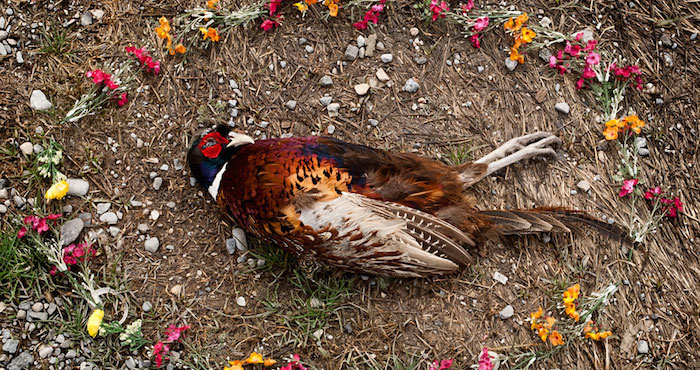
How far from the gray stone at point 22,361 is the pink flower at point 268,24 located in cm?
194

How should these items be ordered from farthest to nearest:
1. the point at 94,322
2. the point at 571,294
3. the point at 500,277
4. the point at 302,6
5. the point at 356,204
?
the point at 302,6 < the point at 500,277 < the point at 571,294 < the point at 94,322 < the point at 356,204

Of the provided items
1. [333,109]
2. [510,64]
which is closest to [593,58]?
[510,64]

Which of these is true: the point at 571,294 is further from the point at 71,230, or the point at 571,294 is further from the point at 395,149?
the point at 71,230

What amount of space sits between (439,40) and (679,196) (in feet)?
4.82

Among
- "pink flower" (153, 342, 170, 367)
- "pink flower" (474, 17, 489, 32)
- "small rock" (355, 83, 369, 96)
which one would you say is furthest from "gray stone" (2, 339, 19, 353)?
"pink flower" (474, 17, 489, 32)

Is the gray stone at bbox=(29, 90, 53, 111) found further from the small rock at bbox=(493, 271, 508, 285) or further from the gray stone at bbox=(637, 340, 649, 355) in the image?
the gray stone at bbox=(637, 340, 649, 355)

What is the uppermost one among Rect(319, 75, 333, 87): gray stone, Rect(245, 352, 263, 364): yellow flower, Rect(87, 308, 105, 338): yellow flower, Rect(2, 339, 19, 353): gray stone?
Rect(319, 75, 333, 87): gray stone

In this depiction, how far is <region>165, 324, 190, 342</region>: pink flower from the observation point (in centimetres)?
281

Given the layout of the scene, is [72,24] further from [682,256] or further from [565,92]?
[682,256]

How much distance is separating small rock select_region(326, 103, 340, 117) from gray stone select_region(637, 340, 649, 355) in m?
1.88

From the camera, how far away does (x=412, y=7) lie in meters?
3.20

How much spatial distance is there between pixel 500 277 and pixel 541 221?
0.35 meters

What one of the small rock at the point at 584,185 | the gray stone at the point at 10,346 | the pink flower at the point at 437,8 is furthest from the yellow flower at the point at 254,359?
the pink flower at the point at 437,8

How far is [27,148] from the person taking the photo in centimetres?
295
